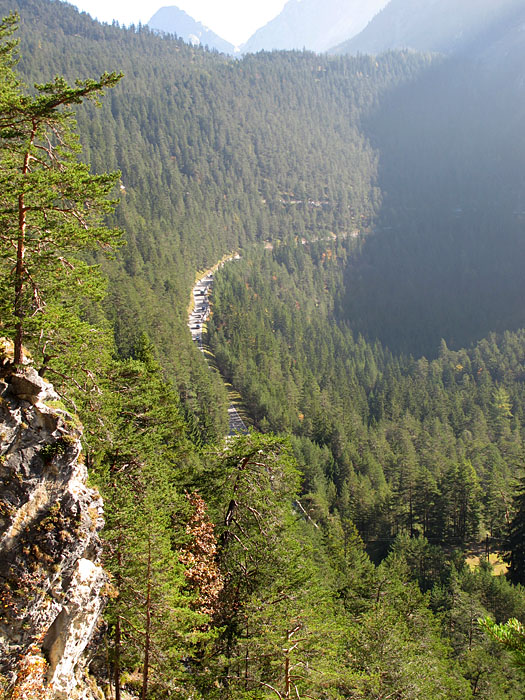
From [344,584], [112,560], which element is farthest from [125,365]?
[344,584]

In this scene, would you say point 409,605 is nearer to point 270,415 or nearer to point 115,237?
point 115,237

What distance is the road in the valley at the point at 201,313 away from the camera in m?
83.2

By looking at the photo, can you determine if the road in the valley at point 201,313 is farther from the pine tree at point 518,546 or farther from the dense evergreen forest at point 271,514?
the pine tree at point 518,546

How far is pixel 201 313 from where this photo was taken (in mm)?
125312

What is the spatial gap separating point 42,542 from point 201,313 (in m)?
114

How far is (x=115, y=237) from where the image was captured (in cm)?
1452

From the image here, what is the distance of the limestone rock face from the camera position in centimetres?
1227

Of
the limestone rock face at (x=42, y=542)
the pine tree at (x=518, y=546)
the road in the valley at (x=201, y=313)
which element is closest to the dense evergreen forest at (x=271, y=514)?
the pine tree at (x=518, y=546)

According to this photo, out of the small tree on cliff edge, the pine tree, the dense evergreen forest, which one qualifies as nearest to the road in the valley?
the dense evergreen forest

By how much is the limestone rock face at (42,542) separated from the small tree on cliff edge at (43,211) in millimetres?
1861

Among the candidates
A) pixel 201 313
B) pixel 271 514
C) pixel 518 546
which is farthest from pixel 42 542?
pixel 201 313

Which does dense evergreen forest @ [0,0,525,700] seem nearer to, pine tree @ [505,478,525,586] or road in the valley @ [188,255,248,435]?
pine tree @ [505,478,525,586]

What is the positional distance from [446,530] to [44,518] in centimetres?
6127

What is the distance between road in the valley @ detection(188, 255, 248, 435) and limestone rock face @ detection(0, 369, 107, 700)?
65.8 meters
